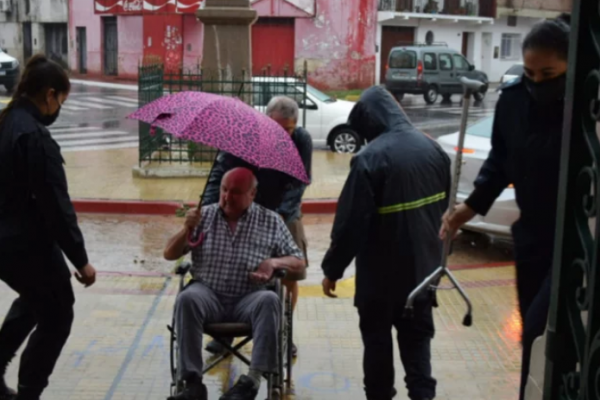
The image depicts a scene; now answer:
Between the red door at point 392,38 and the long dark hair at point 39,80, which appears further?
the red door at point 392,38

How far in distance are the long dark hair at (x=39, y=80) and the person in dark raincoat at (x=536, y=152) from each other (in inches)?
87.1

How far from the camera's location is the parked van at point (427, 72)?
104 ft

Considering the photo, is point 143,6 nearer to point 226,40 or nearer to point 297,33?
point 297,33

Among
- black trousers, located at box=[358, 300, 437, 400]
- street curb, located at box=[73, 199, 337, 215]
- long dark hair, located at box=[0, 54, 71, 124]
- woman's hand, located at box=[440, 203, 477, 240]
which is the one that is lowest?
street curb, located at box=[73, 199, 337, 215]

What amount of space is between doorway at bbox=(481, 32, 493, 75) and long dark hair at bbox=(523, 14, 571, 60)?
42.9 meters

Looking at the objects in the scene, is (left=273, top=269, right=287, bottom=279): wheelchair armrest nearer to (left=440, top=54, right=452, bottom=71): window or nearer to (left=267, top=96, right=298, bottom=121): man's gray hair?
(left=267, top=96, right=298, bottom=121): man's gray hair

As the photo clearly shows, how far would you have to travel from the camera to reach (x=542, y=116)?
3.79m

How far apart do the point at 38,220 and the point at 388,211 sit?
1774 millimetres

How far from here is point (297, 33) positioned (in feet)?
124

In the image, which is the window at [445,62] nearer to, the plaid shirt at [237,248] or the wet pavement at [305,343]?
the wet pavement at [305,343]

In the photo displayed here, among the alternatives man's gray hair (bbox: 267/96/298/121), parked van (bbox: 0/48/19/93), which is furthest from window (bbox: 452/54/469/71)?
man's gray hair (bbox: 267/96/298/121)

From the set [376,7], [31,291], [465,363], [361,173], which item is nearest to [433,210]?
[361,173]

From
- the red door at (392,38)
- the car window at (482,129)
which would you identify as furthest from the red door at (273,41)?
the car window at (482,129)

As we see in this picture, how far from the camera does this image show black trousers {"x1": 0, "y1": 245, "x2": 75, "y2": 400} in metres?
4.50
